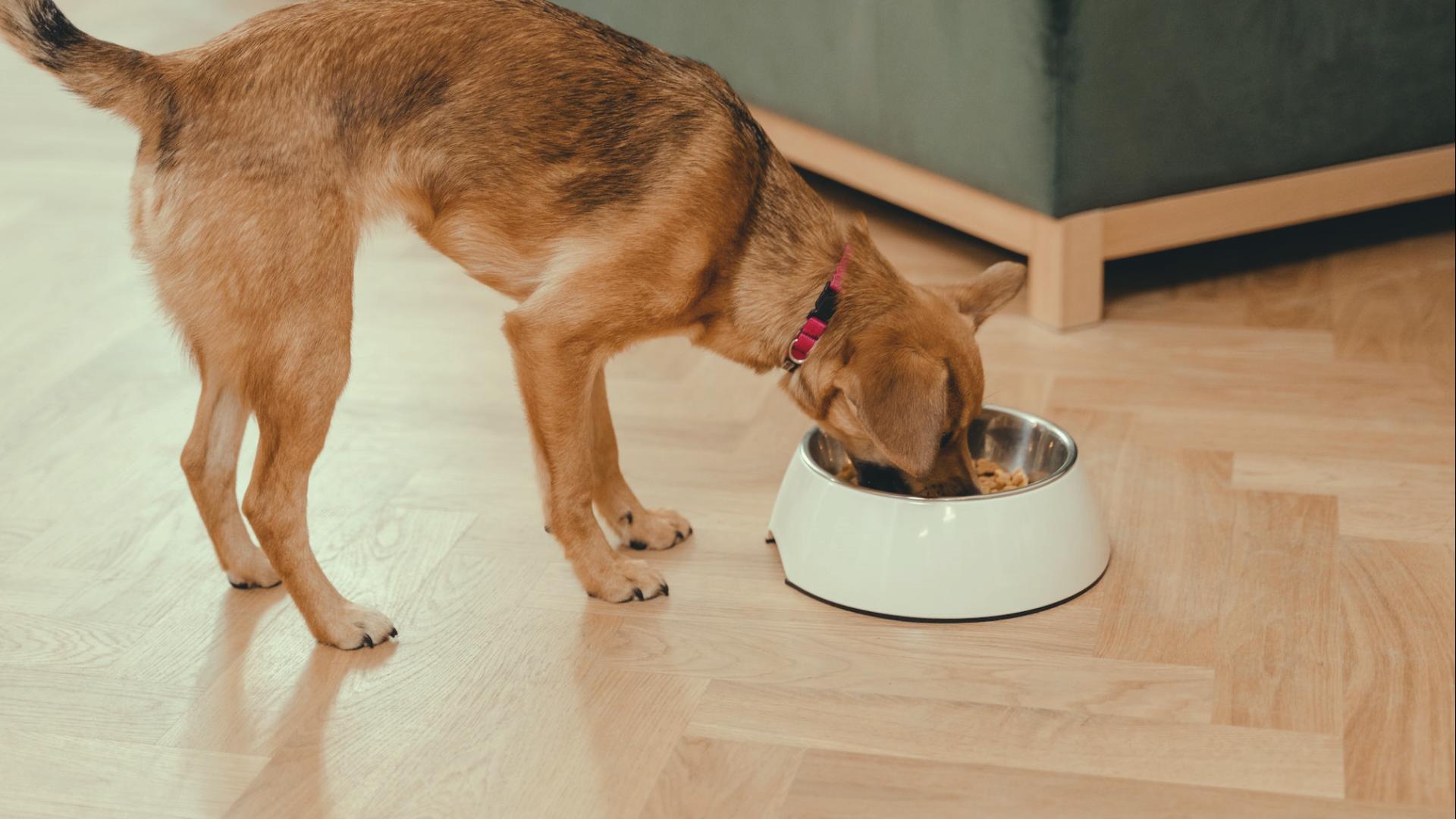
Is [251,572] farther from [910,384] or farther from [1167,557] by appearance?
[1167,557]

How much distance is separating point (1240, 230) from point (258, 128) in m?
2.73

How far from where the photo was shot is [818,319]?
2693mm

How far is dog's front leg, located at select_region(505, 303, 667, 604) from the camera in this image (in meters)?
2.64

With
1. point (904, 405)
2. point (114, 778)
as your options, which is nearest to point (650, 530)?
point (904, 405)

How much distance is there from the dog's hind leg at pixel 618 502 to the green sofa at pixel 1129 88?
4.83ft

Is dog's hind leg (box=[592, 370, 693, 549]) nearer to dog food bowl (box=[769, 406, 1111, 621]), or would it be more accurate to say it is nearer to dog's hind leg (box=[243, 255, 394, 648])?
dog food bowl (box=[769, 406, 1111, 621])

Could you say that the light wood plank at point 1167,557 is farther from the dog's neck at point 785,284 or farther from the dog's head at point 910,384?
the dog's neck at point 785,284

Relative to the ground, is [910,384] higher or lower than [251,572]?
higher

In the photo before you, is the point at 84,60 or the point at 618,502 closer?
the point at 84,60

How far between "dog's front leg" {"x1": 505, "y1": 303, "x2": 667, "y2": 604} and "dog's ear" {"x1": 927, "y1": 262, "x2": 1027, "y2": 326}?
Result: 68cm

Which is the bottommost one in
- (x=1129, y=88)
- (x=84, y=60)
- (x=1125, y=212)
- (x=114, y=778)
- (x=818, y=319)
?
(x=1125, y=212)

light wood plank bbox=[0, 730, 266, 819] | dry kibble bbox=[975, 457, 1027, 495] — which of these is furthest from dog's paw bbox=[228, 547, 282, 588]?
dry kibble bbox=[975, 457, 1027, 495]

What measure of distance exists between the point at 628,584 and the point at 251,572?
0.71m

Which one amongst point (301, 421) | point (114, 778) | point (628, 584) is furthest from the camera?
point (628, 584)
